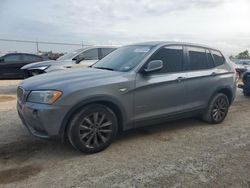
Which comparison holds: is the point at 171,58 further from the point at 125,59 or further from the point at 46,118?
the point at 46,118

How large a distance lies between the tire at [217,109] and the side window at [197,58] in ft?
2.41

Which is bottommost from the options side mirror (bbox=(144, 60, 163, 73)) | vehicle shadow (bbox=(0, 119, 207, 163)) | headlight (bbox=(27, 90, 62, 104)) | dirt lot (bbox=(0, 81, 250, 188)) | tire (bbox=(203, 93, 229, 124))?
dirt lot (bbox=(0, 81, 250, 188))

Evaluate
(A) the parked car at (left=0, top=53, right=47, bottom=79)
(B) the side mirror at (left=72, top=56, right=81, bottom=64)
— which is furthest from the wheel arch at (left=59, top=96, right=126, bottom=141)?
(A) the parked car at (left=0, top=53, right=47, bottom=79)

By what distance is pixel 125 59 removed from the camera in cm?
551

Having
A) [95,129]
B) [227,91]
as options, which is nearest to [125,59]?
[95,129]

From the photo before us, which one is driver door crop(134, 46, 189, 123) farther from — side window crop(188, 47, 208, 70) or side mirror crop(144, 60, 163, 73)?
side window crop(188, 47, 208, 70)

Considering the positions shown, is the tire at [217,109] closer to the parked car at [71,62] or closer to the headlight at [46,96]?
the headlight at [46,96]

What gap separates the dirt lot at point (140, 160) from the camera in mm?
3754

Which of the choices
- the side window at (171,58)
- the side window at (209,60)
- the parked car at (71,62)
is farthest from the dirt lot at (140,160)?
the parked car at (71,62)

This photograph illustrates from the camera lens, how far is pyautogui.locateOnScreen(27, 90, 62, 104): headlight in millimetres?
4258

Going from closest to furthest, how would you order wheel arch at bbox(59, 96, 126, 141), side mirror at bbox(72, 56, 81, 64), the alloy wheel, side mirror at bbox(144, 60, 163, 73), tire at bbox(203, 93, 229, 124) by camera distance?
1. wheel arch at bbox(59, 96, 126, 141)
2. the alloy wheel
3. side mirror at bbox(144, 60, 163, 73)
4. tire at bbox(203, 93, 229, 124)
5. side mirror at bbox(72, 56, 81, 64)

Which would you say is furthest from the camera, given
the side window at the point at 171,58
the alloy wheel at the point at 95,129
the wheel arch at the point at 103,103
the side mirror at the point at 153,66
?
the side window at the point at 171,58

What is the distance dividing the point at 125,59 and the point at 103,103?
3.88ft

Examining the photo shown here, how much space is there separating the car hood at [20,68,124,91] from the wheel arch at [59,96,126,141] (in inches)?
8.9
